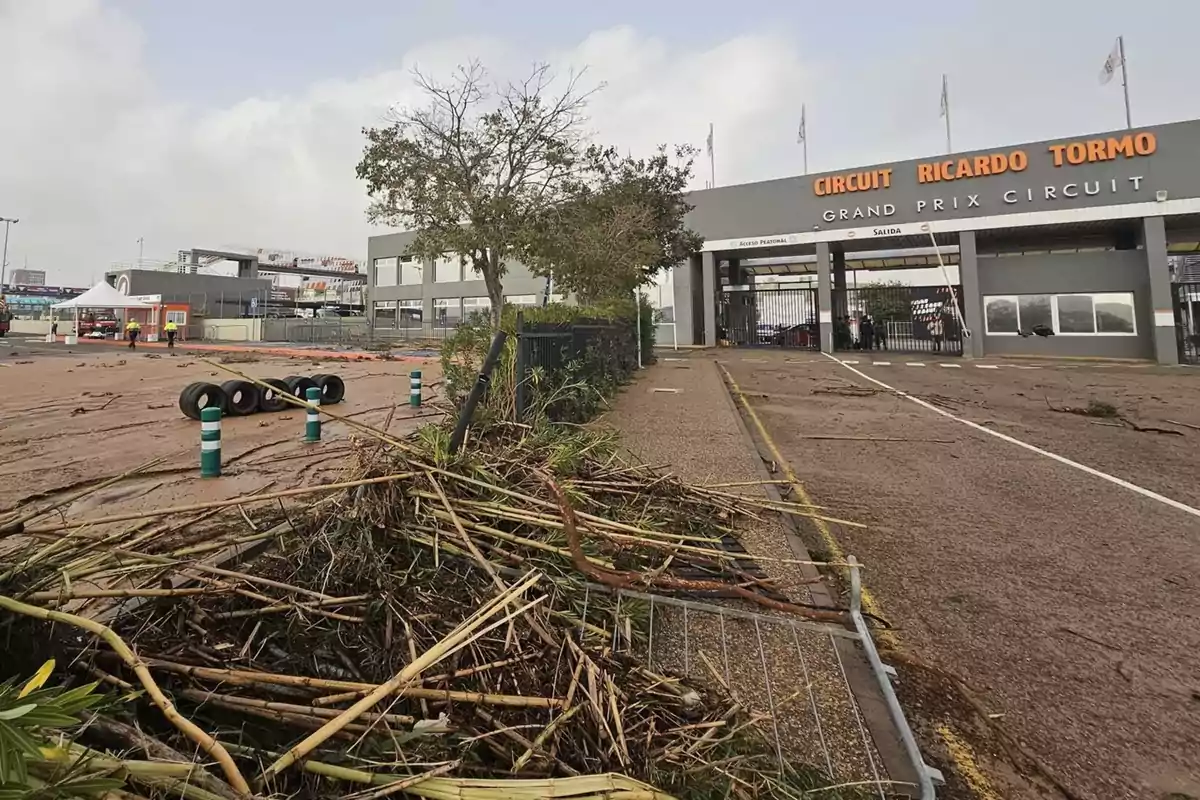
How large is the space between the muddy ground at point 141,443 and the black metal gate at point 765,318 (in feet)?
72.9

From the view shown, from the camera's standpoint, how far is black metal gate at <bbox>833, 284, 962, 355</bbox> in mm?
26812

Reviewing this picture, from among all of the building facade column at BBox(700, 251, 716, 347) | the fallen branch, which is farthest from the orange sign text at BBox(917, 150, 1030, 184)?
the fallen branch

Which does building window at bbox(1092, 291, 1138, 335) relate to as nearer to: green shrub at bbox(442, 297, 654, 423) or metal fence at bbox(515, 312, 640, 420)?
metal fence at bbox(515, 312, 640, 420)

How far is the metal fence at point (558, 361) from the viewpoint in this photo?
576 cm

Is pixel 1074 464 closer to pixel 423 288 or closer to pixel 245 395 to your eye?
pixel 245 395

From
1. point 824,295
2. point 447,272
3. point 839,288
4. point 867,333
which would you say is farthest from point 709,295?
point 447,272

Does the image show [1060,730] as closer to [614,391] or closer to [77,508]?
[77,508]

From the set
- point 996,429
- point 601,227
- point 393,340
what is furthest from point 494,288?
point 393,340

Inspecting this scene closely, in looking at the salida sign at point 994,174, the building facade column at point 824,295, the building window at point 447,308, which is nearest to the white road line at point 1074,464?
the building facade column at point 824,295

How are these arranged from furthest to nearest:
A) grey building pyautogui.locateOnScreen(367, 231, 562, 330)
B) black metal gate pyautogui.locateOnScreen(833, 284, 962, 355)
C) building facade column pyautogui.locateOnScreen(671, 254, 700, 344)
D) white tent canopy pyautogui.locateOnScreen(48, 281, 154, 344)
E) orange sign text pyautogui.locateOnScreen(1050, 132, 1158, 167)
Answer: grey building pyautogui.locateOnScreen(367, 231, 562, 330) → white tent canopy pyautogui.locateOnScreen(48, 281, 154, 344) → building facade column pyautogui.locateOnScreen(671, 254, 700, 344) → black metal gate pyautogui.locateOnScreen(833, 284, 962, 355) → orange sign text pyautogui.locateOnScreen(1050, 132, 1158, 167)

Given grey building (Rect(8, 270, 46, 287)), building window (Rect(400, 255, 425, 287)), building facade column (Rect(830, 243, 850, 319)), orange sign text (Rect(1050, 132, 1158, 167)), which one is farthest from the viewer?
grey building (Rect(8, 270, 46, 287))

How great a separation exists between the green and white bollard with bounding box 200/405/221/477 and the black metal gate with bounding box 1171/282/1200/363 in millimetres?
30205

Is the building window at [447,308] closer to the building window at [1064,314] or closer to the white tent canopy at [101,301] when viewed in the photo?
the white tent canopy at [101,301]

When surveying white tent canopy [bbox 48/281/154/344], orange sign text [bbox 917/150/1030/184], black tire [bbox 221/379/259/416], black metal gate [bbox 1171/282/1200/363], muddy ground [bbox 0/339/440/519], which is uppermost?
orange sign text [bbox 917/150/1030/184]
